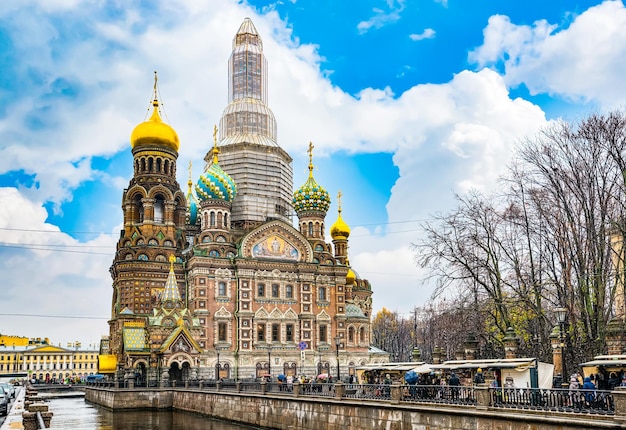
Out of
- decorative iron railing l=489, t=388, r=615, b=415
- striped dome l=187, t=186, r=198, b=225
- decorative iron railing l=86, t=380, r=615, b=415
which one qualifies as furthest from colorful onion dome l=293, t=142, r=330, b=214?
decorative iron railing l=489, t=388, r=615, b=415

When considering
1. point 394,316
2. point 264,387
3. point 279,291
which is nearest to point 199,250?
point 279,291

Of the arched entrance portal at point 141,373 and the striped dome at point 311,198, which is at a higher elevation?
the striped dome at point 311,198

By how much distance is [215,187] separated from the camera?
55.3 metres

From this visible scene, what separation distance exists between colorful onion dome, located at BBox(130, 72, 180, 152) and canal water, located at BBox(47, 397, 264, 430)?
75.8ft

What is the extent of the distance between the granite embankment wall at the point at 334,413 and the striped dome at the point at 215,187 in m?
17.0

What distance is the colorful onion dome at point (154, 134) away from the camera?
5919 centimetres

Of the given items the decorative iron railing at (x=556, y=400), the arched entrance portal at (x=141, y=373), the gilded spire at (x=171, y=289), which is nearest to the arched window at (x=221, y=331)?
the gilded spire at (x=171, y=289)

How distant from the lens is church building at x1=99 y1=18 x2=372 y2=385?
50.0m

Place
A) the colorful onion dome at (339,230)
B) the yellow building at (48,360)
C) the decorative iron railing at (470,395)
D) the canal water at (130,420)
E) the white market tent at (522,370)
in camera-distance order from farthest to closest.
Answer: the yellow building at (48,360) → the colorful onion dome at (339,230) → the canal water at (130,420) → the white market tent at (522,370) → the decorative iron railing at (470,395)

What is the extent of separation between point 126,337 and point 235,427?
18.4 metres

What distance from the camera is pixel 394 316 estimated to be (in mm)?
116000

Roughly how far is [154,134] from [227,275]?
1445 centimetres

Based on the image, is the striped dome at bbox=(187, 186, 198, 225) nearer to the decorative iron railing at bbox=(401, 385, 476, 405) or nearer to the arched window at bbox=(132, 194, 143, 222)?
the arched window at bbox=(132, 194, 143, 222)

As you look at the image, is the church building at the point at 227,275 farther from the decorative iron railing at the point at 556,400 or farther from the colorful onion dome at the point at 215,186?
the decorative iron railing at the point at 556,400
